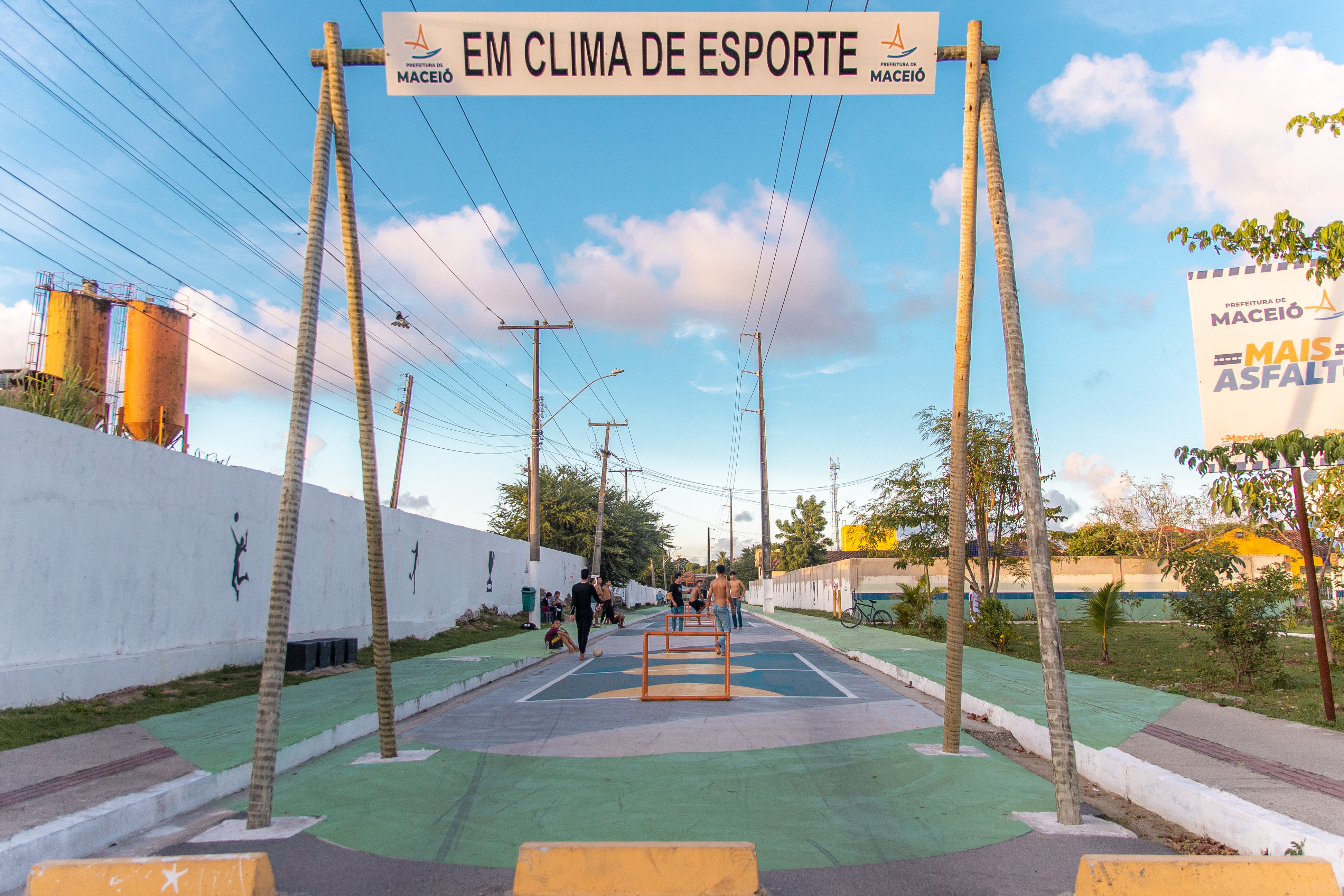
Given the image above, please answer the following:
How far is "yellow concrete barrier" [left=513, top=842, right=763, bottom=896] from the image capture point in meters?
4.34

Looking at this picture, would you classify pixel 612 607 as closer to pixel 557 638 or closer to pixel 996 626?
pixel 557 638

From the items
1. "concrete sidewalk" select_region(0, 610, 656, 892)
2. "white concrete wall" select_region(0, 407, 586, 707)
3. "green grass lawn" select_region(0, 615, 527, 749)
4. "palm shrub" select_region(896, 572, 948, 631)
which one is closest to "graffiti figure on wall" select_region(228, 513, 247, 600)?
"white concrete wall" select_region(0, 407, 586, 707)

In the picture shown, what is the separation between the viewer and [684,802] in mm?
6324

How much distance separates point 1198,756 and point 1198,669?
24.4 feet

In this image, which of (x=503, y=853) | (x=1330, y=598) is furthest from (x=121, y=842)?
(x=1330, y=598)

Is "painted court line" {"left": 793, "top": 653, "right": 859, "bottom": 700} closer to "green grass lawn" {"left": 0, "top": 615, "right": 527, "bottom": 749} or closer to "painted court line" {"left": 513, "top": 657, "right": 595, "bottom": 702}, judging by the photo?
"painted court line" {"left": 513, "top": 657, "right": 595, "bottom": 702}

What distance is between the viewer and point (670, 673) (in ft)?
51.4

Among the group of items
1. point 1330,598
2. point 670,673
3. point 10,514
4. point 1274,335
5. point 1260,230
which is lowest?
point 670,673

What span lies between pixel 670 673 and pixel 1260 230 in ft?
35.9

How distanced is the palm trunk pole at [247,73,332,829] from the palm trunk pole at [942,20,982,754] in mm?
4921

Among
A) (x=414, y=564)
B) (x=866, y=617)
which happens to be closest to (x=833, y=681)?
(x=414, y=564)

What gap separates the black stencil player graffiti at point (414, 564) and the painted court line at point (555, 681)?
6761 mm

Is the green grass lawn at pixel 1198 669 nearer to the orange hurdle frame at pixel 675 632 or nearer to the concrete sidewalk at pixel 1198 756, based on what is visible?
the concrete sidewalk at pixel 1198 756

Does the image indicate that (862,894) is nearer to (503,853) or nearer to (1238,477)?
(503,853)
